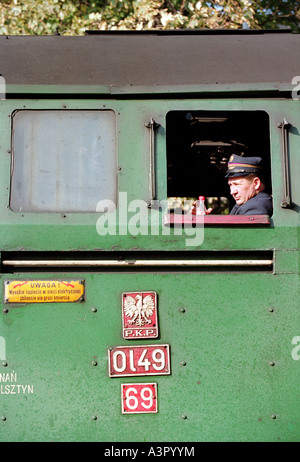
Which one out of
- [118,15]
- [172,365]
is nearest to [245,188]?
[172,365]

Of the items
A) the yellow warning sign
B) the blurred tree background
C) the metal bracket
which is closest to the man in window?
the metal bracket

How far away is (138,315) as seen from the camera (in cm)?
Answer: 374

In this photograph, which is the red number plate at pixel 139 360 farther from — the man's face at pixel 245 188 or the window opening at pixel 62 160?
the man's face at pixel 245 188

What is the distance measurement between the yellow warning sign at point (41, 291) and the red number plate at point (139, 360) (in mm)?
392

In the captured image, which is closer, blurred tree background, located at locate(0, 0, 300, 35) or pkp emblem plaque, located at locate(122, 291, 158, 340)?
pkp emblem plaque, located at locate(122, 291, 158, 340)

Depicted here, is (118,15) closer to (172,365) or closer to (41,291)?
(41,291)

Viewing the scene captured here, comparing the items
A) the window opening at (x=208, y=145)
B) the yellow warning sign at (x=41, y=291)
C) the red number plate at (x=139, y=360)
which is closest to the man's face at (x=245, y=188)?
the window opening at (x=208, y=145)

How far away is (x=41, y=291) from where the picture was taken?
373 cm

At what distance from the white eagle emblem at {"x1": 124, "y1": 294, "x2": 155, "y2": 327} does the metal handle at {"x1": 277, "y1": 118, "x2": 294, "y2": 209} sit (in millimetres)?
979

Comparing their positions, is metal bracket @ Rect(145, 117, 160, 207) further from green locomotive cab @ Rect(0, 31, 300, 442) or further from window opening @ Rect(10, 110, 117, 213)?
window opening @ Rect(10, 110, 117, 213)

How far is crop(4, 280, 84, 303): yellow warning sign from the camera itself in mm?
3734

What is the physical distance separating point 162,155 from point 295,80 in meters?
0.94

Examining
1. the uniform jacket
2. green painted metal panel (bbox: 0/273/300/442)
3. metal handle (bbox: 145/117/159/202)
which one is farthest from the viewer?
the uniform jacket

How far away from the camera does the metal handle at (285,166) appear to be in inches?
151
